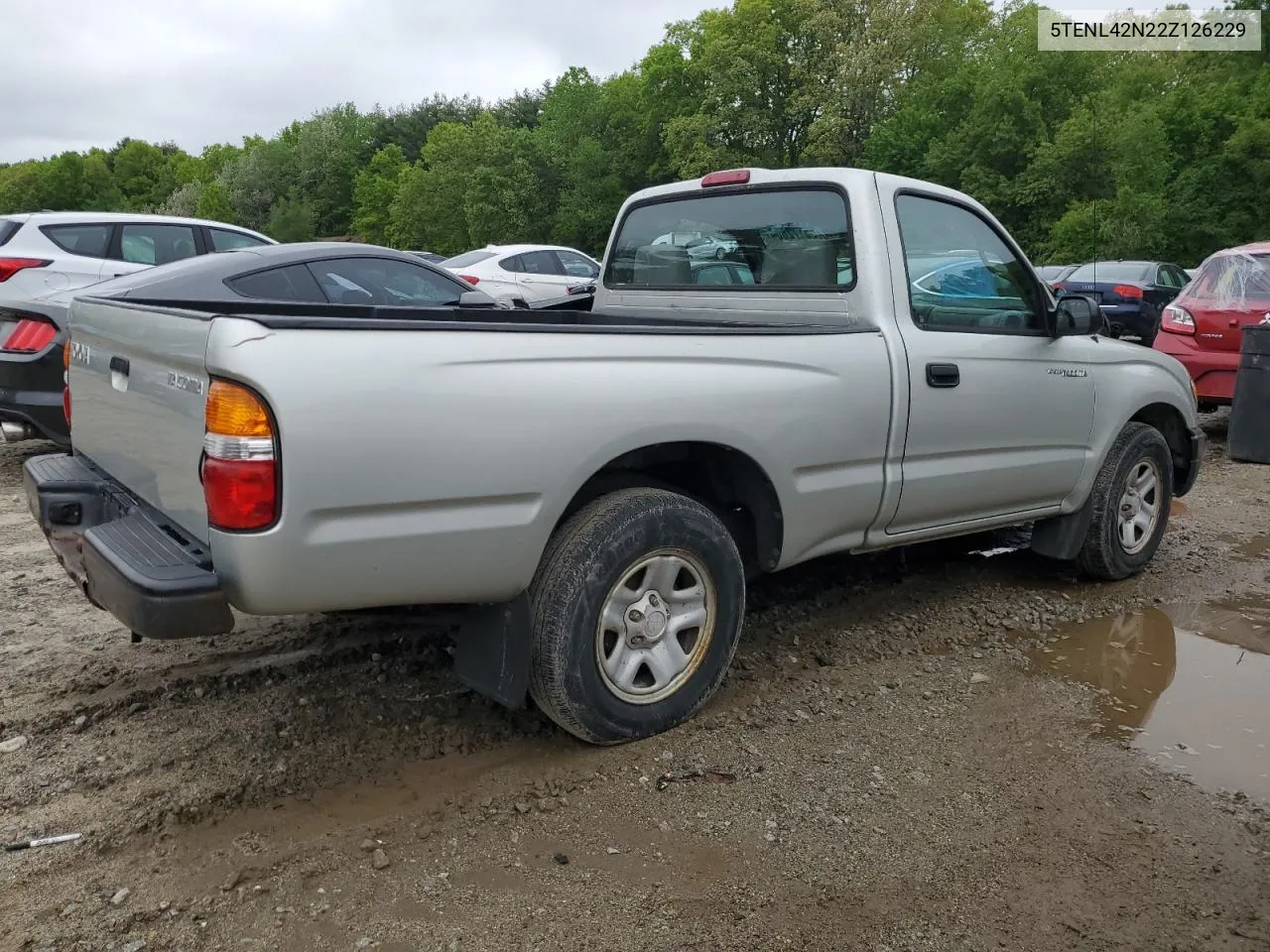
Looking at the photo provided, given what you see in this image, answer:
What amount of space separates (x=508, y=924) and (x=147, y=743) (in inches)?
60.7

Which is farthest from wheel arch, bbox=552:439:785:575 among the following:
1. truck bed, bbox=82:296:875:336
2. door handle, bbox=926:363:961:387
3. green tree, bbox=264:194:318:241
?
green tree, bbox=264:194:318:241

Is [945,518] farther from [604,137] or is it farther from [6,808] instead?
[604,137]

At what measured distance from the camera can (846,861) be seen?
2.73 meters

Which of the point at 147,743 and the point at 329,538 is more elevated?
the point at 329,538

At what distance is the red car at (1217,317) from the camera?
844 cm

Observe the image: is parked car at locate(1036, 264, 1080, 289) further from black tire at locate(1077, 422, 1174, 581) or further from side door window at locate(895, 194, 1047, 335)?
side door window at locate(895, 194, 1047, 335)

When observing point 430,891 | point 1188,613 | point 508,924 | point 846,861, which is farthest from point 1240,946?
point 1188,613

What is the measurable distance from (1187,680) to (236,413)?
3656mm

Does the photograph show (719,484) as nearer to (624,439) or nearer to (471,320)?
(624,439)

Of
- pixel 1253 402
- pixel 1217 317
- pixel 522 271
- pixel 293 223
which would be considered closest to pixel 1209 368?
A: pixel 1217 317

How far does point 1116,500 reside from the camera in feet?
16.4

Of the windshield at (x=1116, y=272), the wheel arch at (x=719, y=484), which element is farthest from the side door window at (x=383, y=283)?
the windshield at (x=1116, y=272)

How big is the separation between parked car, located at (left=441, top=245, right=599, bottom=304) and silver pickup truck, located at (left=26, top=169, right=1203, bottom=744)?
11.0m

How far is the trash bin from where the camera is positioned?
20.0 ft
